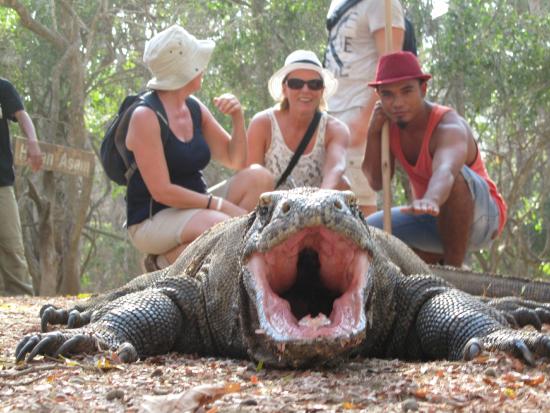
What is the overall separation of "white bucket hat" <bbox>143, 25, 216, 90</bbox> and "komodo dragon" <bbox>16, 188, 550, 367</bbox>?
1.86m

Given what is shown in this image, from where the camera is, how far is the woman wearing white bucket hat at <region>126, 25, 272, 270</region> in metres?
5.04

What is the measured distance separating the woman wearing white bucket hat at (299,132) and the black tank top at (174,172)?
19.1 inches

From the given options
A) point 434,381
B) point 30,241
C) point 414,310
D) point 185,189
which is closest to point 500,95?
point 30,241

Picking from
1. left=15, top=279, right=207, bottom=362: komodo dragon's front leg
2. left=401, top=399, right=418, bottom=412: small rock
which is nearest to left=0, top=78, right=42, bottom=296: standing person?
left=15, top=279, right=207, bottom=362: komodo dragon's front leg

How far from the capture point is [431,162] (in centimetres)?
547

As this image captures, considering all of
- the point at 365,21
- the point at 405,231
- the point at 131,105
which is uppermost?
the point at 365,21

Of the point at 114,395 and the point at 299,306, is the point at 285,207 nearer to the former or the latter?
the point at 299,306

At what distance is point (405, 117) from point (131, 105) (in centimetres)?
167

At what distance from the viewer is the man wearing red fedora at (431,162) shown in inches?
211

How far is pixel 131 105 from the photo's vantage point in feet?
17.0

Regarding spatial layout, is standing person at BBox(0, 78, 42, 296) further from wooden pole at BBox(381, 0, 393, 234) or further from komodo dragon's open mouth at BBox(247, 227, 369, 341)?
komodo dragon's open mouth at BBox(247, 227, 369, 341)

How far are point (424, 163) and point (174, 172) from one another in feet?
5.00

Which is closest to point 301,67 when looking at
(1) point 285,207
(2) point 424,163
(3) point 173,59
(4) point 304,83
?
(4) point 304,83

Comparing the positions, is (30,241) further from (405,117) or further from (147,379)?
(147,379)
